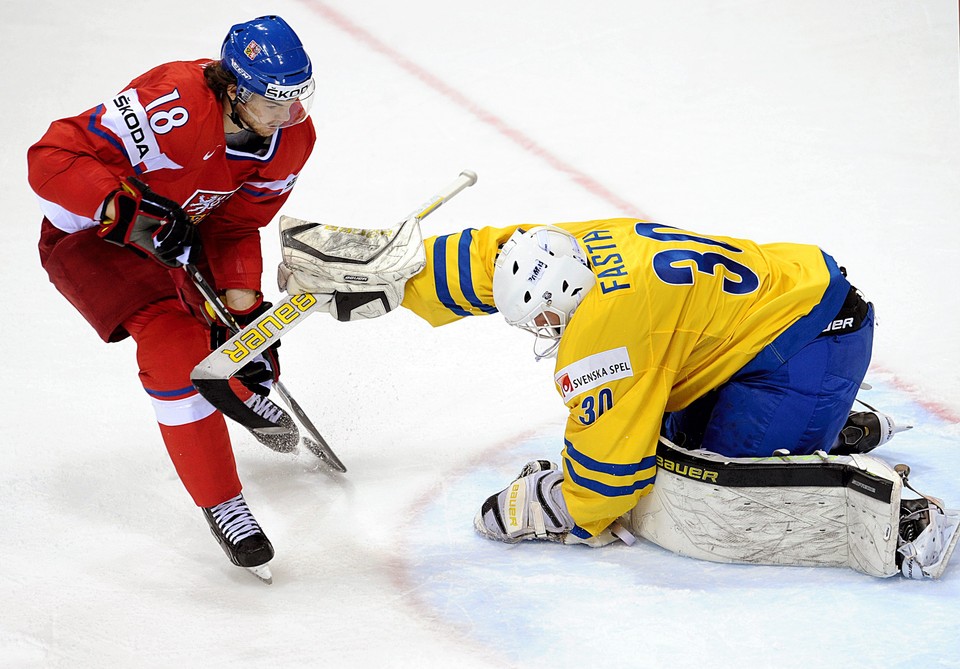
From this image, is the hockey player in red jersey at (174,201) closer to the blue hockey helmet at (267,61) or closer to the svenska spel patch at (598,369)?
the blue hockey helmet at (267,61)

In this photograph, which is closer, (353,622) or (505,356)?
(353,622)

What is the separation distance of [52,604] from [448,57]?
384cm

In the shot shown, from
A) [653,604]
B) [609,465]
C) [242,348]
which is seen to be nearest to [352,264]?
[242,348]

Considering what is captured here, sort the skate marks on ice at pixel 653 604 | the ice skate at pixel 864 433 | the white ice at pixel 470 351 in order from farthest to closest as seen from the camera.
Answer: the ice skate at pixel 864 433 < the white ice at pixel 470 351 < the skate marks on ice at pixel 653 604

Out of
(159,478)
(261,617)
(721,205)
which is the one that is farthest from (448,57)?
(261,617)

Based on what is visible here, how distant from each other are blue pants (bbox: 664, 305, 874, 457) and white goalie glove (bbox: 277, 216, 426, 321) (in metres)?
0.88

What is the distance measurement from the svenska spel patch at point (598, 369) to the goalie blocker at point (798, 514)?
330mm

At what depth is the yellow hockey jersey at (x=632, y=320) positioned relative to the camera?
266 centimetres

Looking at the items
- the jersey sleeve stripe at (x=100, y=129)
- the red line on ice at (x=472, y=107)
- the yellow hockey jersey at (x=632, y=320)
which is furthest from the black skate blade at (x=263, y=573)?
the red line on ice at (x=472, y=107)

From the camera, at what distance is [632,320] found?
8.70ft

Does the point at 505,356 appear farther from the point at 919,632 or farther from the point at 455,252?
the point at 919,632

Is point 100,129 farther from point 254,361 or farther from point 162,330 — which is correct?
point 254,361

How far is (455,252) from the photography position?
9.02ft

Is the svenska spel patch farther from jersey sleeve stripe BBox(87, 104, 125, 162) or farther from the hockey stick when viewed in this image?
jersey sleeve stripe BBox(87, 104, 125, 162)
